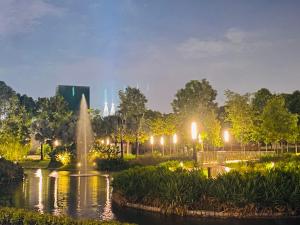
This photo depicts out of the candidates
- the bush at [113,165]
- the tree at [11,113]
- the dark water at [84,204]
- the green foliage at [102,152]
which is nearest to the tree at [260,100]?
the green foliage at [102,152]

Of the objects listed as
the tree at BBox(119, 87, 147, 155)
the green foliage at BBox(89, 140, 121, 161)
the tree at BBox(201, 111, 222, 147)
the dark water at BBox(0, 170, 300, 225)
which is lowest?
the dark water at BBox(0, 170, 300, 225)

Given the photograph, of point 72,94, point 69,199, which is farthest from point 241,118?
point 72,94

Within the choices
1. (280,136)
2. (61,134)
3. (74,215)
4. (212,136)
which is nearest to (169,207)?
(74,215)

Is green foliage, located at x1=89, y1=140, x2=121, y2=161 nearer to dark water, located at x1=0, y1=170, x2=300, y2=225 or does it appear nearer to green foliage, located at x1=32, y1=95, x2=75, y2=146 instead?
green foliage, located at x1=32, y1=95, x2=75, y2=146

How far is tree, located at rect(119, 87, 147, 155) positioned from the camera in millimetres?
74062

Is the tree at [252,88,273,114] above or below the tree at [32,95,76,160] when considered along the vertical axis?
above

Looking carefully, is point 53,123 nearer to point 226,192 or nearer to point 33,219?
point 226,192

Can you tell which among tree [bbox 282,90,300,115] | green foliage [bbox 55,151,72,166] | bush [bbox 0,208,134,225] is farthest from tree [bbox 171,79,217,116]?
bush [bbox 0,208,134,225]

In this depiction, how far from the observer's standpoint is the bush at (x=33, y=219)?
41.2ft

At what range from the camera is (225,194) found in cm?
1730

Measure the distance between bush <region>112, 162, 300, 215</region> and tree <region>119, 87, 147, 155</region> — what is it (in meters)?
54.0

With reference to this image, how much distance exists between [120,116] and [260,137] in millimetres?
26720

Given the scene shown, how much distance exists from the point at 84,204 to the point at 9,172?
1642cm

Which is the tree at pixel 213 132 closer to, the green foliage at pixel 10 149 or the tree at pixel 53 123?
the tree at pixel 53 123
